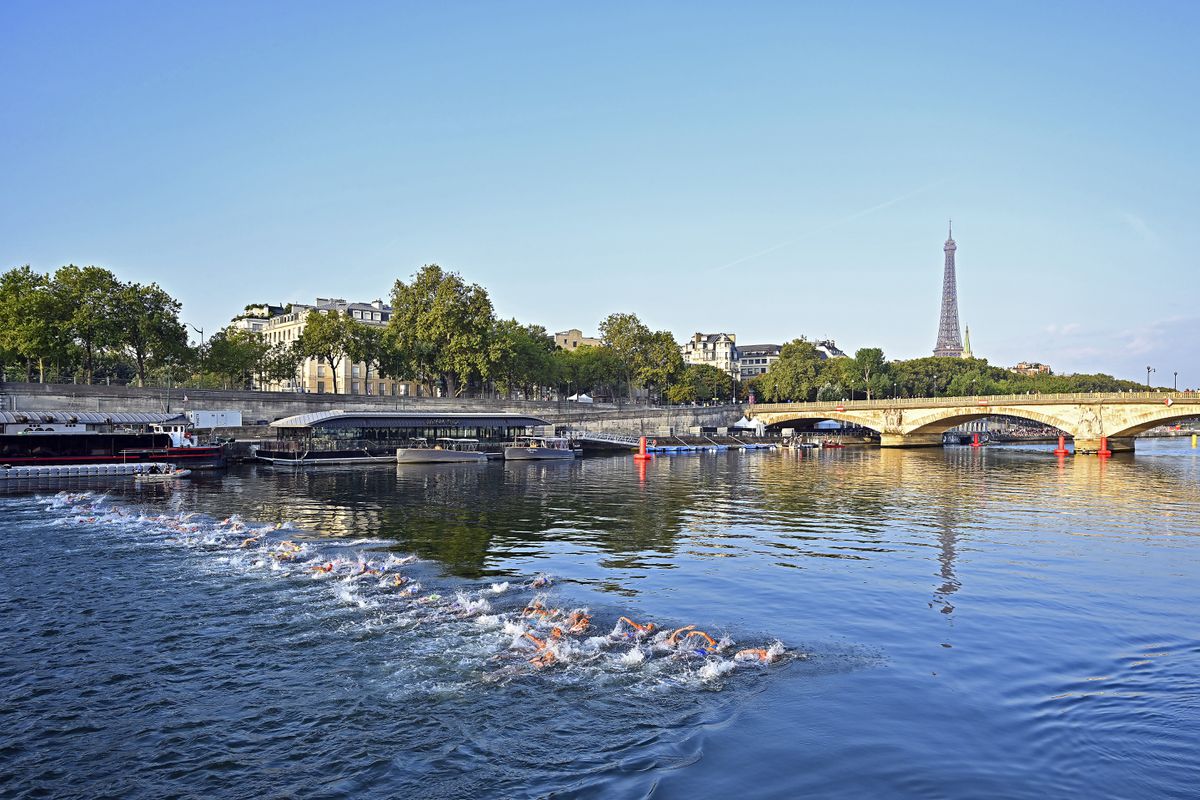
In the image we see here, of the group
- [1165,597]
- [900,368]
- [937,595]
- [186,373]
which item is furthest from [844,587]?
[900,368]

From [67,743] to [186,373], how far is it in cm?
12966

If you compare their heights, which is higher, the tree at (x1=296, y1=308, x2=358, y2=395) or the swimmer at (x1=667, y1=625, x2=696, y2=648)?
the tree at (x1=296, y1=308, x2=358, y2=395)

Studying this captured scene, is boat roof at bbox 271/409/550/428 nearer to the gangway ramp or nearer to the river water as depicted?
the gangway ramp

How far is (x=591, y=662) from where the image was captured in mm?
16953

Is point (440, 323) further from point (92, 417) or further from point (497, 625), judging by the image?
point (497, 625)

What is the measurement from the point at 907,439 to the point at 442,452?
84429 millimetres

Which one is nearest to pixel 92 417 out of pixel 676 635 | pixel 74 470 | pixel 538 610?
pixel 74 470

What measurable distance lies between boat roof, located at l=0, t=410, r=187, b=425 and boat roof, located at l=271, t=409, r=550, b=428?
11305 mm

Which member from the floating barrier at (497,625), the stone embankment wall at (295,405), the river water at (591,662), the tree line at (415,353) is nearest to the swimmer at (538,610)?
the floating barrier at (497,625)

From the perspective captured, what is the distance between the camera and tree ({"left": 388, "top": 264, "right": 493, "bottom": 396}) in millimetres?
112875

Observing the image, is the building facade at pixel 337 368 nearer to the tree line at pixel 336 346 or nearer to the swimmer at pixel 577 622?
the tree line at pixel 336 346

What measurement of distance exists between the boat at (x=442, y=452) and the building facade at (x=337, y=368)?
57.6 meters

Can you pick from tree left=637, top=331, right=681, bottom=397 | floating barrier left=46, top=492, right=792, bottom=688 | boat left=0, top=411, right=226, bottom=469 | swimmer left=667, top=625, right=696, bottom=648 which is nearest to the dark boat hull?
boat left=0, top=411, right=226, bottom=469

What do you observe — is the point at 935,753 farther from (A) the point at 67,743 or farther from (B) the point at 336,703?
A: (A) the point at 67,743
